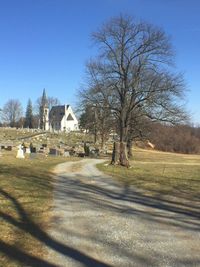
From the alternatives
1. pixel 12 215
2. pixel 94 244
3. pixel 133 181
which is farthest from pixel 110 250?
pixel 133 181

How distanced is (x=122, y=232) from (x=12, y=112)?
149 m

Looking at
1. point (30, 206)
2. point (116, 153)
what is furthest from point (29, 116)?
point (30, 206)

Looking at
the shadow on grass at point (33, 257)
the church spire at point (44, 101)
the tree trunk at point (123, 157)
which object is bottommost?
the shadow on grass at point (33, 257)

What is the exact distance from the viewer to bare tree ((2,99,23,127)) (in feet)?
502

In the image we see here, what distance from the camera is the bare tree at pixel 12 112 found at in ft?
502

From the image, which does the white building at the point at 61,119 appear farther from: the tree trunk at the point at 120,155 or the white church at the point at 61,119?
the tree trunk at the point at 120,155

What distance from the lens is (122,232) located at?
8.38 meters

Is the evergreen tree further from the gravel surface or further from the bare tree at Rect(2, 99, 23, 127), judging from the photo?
the gravel surface

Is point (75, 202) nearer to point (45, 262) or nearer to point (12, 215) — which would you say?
point (12, 215)

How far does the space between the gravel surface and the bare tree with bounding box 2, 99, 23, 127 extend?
143 m

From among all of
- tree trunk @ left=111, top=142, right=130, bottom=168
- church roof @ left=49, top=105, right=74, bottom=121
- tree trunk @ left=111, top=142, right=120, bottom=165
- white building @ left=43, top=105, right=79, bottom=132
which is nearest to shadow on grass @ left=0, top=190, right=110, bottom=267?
tree trunk @ left=111, top=142, right=130, bottom=168

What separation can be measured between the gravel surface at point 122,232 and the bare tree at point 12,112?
143 metres

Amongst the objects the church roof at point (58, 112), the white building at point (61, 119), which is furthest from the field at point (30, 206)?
the church roof at point (58, 112)

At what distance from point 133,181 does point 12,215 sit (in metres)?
8.85
